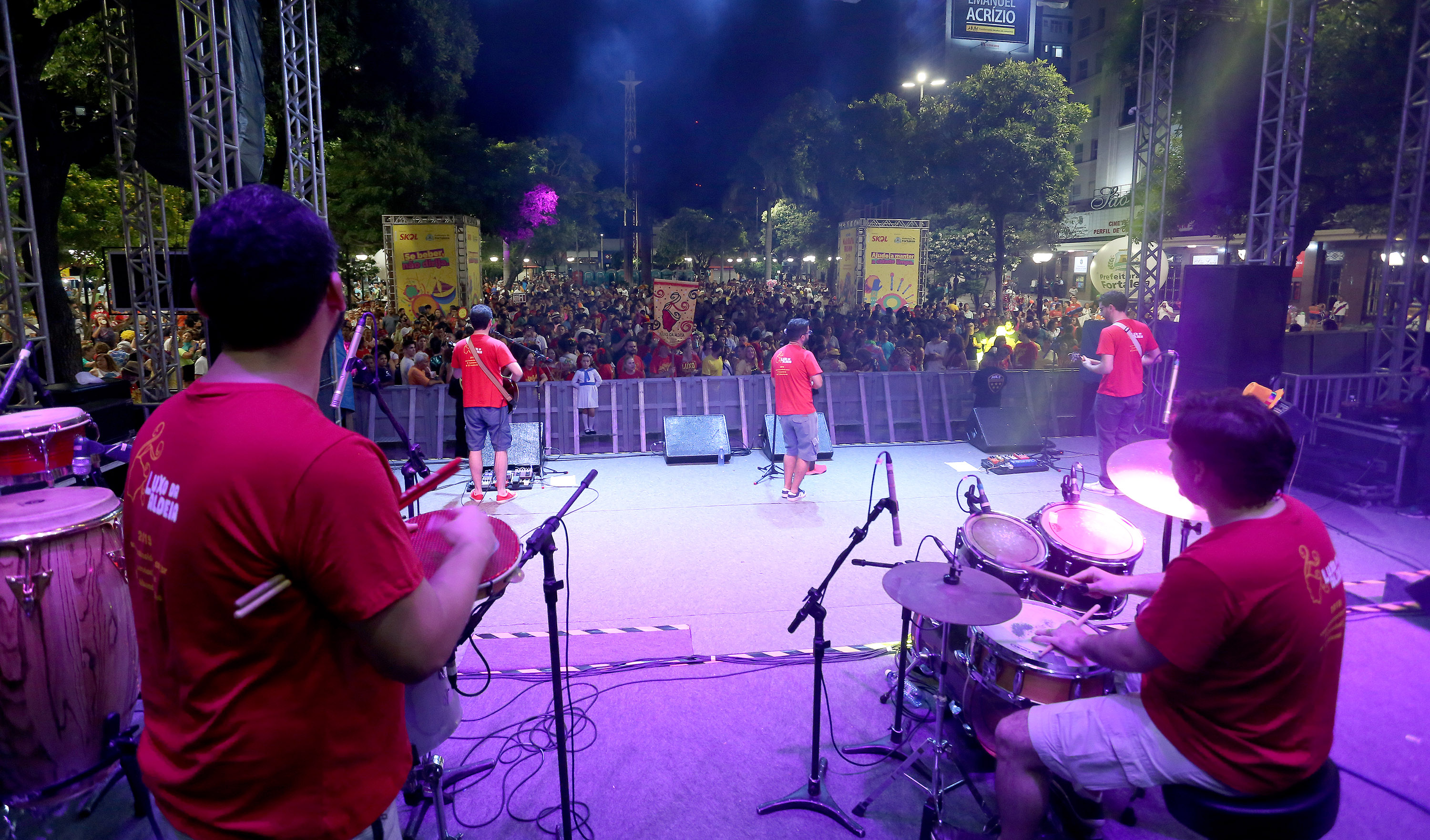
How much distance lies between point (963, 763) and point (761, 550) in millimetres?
3273

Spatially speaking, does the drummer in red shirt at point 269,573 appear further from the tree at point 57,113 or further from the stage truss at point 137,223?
the stage truss at point 137,223

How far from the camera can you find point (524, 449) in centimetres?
970

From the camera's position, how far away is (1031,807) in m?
2.76

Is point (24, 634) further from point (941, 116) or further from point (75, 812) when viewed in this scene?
point (941, 116)

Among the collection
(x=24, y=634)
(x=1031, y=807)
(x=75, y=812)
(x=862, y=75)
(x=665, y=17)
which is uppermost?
(x=665, y=17)

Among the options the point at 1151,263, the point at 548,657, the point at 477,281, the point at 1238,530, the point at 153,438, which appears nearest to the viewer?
the point at 153,438

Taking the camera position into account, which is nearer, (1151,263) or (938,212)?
(1151,263)

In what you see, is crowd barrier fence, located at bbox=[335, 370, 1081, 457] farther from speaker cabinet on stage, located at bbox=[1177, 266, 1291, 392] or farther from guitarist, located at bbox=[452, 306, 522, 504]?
speaker cabinet on stage, located at bbox=[1177, 266, 1291, 392]

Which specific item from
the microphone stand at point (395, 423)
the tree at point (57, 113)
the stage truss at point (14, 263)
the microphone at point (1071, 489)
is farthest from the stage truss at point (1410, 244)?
the tree at point (57, 113)

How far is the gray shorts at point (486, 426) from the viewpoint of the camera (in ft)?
27.0

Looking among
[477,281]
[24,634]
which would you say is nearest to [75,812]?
[24,634]

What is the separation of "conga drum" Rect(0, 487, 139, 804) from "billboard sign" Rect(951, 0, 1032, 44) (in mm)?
23396

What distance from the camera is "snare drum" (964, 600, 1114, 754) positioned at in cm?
321

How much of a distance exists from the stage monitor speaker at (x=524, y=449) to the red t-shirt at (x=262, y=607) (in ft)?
26.6
